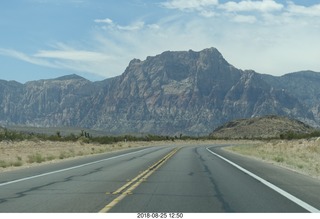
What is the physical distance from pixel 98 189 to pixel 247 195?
14.5 ft

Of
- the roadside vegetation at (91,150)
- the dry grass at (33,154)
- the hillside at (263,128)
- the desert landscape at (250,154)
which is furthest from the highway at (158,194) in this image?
the hillside at (263,128)

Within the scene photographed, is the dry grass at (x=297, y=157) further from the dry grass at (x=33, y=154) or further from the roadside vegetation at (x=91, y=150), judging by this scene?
the dry grass at (x=33, y=154)

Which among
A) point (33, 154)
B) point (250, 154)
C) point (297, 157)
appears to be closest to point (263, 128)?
point (250, 154)

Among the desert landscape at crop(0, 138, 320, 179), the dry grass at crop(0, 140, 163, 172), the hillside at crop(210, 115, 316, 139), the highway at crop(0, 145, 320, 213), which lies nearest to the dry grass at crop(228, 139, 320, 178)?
the desert landscape at crop(0, 138, 320, 179)

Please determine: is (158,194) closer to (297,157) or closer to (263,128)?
(297,157)

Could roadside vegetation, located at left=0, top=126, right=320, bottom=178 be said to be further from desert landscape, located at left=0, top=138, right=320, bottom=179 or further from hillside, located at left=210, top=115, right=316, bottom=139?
hillside, located at left=210, top=115, right=316, bottom=139

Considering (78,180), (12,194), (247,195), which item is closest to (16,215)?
(12,194)

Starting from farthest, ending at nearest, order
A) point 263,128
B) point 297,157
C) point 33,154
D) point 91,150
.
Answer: point 263,128, point 91,150, point 33,154, point 297,157

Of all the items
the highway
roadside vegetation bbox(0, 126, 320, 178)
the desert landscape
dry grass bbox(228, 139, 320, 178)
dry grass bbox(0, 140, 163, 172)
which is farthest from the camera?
roadside vegetation bbox(0, 126, 320, 178)

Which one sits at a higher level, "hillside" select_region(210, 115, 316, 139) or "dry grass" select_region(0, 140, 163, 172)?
"hillside" select_region(210, 115, 316, 139)

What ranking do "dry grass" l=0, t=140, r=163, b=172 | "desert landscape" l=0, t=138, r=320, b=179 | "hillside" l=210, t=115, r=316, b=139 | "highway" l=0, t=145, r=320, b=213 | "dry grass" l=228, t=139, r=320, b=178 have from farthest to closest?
"hillside" l=210, t=115, r=316, b=139
"dry grass" l=0, t=140, r=163, b=172
"desert landscape" l=0, t=138, r=320, b=179
"dry grass" l=228, t=139, r=320, b=178
"highway" l=0, t=145, r=320, b=213

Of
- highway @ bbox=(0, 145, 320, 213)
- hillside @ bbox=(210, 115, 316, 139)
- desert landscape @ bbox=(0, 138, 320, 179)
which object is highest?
hillside @ bbox=(210, 115, 316, 139)

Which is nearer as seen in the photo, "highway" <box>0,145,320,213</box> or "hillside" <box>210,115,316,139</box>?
"highway" <box>0,145,320,213</box>

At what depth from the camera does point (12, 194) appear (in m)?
14.2
